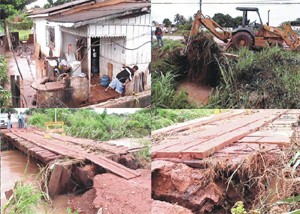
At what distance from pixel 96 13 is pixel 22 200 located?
892 mm

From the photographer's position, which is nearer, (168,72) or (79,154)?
(168,72)

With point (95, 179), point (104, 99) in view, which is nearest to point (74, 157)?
point (95, 179)

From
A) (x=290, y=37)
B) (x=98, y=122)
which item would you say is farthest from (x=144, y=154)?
(x=290, y=37)

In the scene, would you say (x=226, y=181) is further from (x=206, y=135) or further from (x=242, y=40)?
(x=242, y=40)

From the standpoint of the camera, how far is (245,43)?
5.96 feet

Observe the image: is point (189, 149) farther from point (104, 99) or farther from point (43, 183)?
point (43, 183)

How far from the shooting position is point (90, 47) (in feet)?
5.85

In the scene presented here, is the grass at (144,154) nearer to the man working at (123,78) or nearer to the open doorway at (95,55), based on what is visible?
the man working at (123,78)

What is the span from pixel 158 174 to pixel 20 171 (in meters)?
0.64

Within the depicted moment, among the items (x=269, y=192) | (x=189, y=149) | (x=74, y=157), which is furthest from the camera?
(x=74, y=157)

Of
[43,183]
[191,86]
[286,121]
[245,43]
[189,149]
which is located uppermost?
[245,43]

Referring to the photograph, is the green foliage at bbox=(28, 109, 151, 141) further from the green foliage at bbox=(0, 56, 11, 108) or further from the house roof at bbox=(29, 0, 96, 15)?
the house roof at bbox=(29, 0, 96, 15)

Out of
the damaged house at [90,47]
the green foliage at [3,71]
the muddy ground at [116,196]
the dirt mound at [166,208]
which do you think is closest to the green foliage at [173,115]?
the damaged house at [90,47]

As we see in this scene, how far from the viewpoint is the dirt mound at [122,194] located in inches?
77.8
